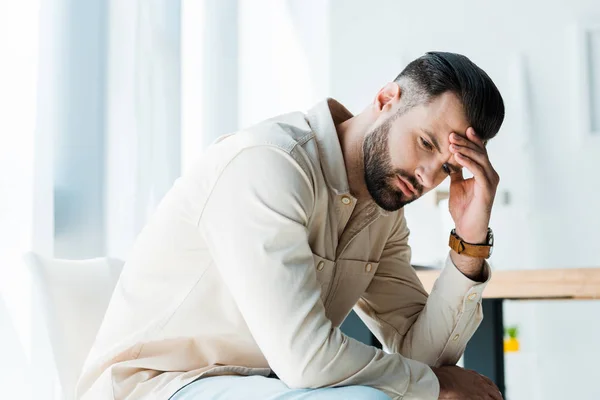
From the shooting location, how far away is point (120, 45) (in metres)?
2.14

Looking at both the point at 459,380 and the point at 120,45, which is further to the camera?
the point at 120,45

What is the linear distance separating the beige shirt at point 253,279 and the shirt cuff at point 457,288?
17cm

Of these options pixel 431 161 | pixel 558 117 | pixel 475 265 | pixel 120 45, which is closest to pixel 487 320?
pixel 475 265

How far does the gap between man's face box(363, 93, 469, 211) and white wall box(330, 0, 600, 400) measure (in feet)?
7.77

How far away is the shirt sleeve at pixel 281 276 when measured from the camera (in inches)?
43.7

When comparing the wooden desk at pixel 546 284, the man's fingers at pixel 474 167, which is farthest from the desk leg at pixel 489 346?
the man's fingers at pixel 474 167

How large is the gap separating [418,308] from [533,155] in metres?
2.22

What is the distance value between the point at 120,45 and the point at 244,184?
3.73ft

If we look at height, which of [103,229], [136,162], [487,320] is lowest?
[487,320]

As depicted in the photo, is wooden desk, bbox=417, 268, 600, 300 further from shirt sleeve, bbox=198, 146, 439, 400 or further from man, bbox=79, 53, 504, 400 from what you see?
shirt sleeve, bbox=198, 146, 439, 400

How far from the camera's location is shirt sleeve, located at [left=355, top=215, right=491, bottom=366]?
4.80 ft

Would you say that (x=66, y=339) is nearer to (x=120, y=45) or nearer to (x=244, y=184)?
(x=244, y=184)

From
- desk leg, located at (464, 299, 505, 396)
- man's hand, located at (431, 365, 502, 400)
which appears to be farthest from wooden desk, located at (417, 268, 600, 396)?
man's hand, located at (431, 365, 502, 400)

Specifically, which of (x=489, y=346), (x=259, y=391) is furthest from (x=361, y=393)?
(x=489, y=346)
